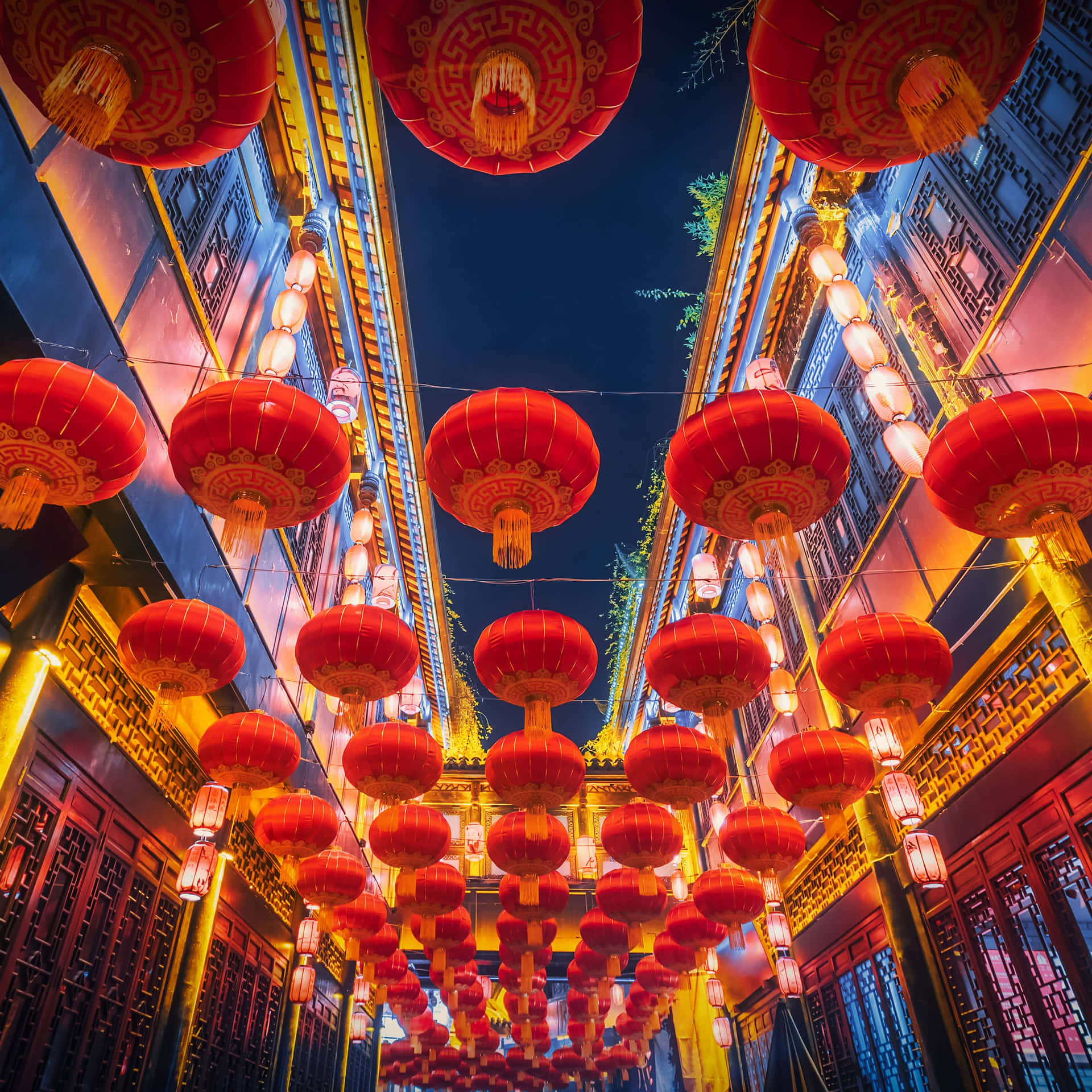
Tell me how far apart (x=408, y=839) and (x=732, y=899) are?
11.1 feet

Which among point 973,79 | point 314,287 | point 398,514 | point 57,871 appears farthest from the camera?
point 398,514

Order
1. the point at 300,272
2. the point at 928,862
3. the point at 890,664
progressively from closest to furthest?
Answer: 1. the point at 890,664
2. the point at 300,272
3. the point at 928,862

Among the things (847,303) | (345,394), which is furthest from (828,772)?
(345,394)

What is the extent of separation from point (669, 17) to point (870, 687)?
268 inches

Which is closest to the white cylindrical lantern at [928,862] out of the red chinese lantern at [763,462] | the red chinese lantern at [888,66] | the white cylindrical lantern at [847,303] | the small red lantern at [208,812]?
the red chinese lantern at [763,462]

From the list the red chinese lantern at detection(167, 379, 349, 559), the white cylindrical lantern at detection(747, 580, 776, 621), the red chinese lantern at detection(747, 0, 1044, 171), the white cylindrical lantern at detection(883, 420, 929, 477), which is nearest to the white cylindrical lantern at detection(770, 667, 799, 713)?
the white cylindrical lantern at detection(747, 580, 776, 621)

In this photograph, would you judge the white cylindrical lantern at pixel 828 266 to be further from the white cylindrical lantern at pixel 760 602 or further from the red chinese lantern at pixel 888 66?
the white cylindrical lantern at pixel 760 602

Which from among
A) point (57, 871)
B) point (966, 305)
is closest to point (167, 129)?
point (57, 871)

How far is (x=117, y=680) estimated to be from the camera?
19.5 feet

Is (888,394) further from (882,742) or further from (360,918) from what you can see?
(360,918)

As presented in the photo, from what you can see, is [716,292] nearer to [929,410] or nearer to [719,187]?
[719,187]

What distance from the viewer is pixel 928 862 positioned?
638 cm

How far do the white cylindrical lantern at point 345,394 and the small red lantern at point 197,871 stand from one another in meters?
4.01

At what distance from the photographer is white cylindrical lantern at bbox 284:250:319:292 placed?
20.3ft
